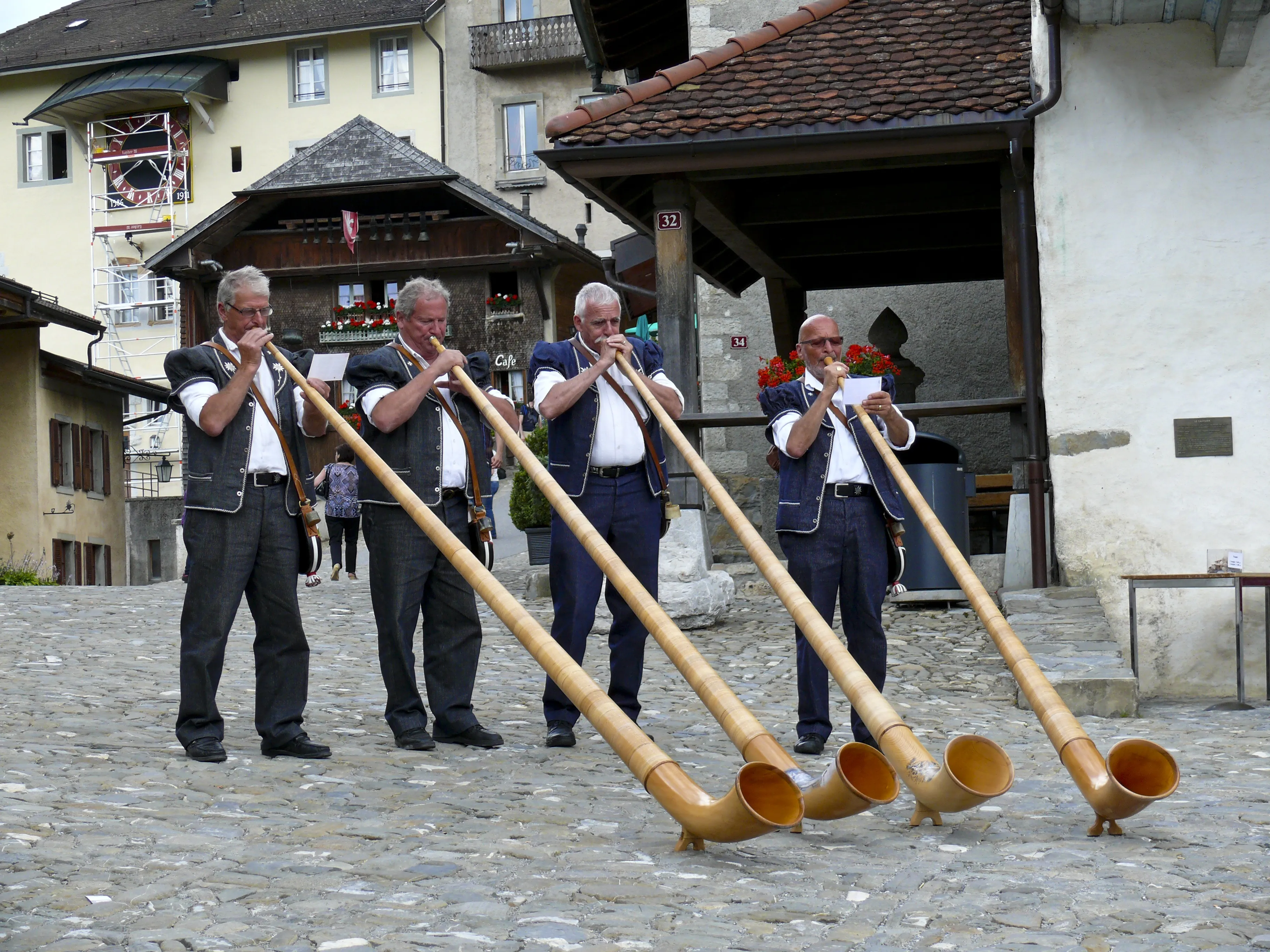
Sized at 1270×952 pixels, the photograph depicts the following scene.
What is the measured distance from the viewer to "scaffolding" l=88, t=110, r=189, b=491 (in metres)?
40.7

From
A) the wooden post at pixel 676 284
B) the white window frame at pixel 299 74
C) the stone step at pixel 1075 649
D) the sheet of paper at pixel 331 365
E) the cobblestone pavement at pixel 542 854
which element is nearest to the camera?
the cobblestone pavement at pixel 542 854

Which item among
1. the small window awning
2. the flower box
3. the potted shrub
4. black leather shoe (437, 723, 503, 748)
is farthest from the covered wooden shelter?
the small window awning

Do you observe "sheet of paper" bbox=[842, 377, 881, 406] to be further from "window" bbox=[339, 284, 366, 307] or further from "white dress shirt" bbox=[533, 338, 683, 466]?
"window" bbox=[339, 284, 366, 307]

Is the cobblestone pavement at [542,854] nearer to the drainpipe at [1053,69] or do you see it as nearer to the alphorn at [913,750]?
the alphorn at [913,750]

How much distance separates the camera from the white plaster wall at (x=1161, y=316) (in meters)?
8.84

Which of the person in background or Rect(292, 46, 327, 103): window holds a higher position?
Rect(292, 46, 327, 103): window

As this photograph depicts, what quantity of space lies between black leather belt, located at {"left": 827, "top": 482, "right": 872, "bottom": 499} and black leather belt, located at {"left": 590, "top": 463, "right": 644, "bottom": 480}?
79 cm

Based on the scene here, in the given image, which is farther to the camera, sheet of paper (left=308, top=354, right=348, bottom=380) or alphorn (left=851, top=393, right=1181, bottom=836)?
sheet of paper (left=308, top=354, right=348, bottom=380)

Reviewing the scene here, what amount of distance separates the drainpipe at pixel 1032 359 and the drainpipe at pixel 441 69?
1182 inches

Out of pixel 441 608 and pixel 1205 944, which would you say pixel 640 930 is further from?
pixel 441 608

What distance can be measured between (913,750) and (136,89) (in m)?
38.2

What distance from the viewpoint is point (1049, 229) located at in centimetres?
923

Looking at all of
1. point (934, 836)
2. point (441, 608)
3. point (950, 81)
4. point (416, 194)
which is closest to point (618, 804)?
point (934, 836)

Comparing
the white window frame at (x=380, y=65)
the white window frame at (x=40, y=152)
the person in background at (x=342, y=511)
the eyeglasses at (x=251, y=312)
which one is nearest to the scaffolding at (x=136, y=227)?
the white window frame at (x=40, y=152)
